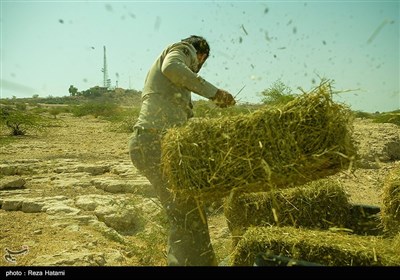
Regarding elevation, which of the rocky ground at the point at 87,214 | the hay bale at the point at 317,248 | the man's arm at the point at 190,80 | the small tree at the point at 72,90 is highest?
the small tree at the point at 72,90

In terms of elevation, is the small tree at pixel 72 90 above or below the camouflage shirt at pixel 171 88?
above

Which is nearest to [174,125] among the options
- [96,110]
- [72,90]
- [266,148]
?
[266,148]

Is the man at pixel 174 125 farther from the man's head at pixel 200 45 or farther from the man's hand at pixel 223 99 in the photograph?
the man's head at pixel 200 45

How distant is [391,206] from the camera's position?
4371 mm

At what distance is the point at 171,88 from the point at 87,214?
3070 mm

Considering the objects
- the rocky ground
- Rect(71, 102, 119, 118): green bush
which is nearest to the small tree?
Rect(71, 102, 119, 118): green bush

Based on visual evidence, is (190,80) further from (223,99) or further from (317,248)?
(317,248)

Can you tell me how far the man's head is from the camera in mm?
4047

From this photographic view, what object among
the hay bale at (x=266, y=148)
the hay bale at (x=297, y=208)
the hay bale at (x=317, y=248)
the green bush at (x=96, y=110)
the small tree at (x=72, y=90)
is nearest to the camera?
the hay bale at (x=266, y=148)

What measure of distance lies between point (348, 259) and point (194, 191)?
4.38ft

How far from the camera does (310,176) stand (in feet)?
9.97

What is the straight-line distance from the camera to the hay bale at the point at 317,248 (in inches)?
123

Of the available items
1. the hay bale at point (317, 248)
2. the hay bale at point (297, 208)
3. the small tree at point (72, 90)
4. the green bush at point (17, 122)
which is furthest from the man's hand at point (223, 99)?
the small tree at point (72, 90)
